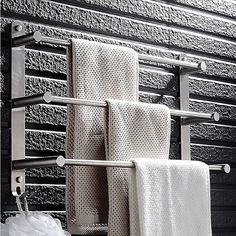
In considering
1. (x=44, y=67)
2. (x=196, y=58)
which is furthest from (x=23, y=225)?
(x=196, y=58)

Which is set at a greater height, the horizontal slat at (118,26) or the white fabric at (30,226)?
the horizontal slat at (118,26)

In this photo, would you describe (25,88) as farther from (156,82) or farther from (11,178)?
(156,82)

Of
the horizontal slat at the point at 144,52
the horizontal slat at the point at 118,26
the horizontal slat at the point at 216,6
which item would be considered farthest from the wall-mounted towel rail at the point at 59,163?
the horizontal slat at the point at 216,6

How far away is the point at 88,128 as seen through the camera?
1696mm

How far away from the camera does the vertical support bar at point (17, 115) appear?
1.65m

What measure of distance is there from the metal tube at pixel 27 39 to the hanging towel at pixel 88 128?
0.37 feet

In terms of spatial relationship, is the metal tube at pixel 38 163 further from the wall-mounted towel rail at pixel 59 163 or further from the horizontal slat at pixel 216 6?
the horizontal slat at pixel 216 6

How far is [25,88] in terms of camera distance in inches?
67.1

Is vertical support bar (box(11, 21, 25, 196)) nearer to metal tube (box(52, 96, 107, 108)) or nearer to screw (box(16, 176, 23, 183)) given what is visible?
screw (box(16, 176, 23, 183))

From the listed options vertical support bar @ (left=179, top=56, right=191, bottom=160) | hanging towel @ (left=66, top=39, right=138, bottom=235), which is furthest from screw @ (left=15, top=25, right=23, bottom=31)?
vertical support bar @ (left=179, top=56, right=191, bottom=160)

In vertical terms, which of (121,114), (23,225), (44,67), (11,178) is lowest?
(23,225)

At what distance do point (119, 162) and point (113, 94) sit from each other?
0.66ft

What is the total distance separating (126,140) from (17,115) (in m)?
0.28

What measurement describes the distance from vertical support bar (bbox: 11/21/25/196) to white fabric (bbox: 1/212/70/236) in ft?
0.34
